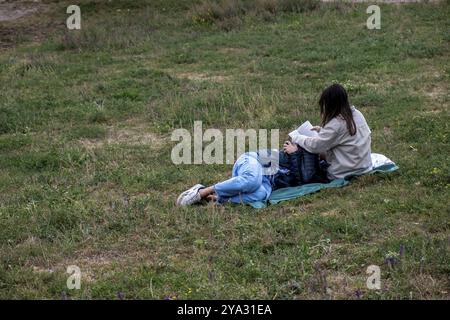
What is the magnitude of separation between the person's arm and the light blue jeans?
1.77ft

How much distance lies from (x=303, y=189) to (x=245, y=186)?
0.65 metres

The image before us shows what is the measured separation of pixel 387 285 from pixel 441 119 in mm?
4408

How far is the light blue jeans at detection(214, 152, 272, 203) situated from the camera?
6.84 metres

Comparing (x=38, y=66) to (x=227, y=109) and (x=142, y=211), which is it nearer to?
(x=227, y=109)

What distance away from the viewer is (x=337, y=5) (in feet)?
51.1

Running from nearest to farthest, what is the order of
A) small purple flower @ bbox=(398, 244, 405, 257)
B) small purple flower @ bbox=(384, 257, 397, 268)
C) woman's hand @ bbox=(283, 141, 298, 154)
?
small purple flower @ bbox=(384, 257, 397, 268), small purple flower @ bbox=(398, 244, 405, 257), woman's hand @ bbox=(283, 141, 298, 154)

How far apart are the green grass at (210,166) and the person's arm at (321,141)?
458 mm

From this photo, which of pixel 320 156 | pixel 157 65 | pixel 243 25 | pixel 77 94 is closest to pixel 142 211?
pixel 320 156

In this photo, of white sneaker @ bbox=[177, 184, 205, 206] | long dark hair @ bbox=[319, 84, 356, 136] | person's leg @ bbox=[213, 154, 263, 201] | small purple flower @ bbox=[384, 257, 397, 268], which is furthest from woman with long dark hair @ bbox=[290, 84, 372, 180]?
small purple flower @ bbox=[384, 257, 397, 268]

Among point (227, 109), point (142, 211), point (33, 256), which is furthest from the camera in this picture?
point (227, 109)

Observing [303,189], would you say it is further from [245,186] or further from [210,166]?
[210,166]

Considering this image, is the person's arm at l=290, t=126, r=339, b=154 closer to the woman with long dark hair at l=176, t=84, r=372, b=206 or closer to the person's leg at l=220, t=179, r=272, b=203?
the woman with long dark hair at l=176, t=84, r=372, b=206

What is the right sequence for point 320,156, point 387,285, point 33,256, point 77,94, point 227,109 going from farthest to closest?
1. point 77,94
2. point 227,109
3. point 320,156
4. point 33,256
5. point 387,285

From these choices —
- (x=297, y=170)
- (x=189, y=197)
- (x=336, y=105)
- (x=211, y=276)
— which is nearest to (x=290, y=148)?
(x=297, y=170)
